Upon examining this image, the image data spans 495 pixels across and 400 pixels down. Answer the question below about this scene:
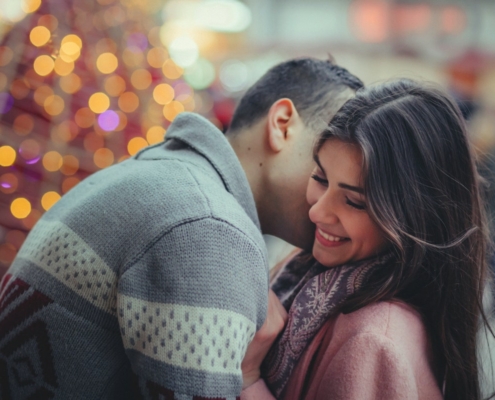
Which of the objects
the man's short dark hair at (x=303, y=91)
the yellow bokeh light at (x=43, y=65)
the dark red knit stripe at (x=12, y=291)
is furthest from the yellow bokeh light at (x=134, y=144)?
the dark red knit stripe at (x=12, y=291)

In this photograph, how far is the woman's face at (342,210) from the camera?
1022 millimetres

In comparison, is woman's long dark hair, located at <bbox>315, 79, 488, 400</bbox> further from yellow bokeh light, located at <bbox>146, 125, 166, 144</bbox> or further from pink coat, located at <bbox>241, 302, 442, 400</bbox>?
Answer: yellow bokeh light, located at <bbox>146, 125, 166, 144</bbox>

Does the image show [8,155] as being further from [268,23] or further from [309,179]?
[268,23]

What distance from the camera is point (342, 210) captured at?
1.04 metres

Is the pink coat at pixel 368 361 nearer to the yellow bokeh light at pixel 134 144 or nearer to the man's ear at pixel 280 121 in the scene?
the man's ear at pixel 280 121

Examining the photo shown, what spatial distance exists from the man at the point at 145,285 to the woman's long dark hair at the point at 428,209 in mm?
274

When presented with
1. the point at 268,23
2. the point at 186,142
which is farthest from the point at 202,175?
the point at 268,23

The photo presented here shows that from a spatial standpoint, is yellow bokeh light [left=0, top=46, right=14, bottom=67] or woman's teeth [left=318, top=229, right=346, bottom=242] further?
yellow bokeh light [left=0, top=46, right=14, bottom=67]

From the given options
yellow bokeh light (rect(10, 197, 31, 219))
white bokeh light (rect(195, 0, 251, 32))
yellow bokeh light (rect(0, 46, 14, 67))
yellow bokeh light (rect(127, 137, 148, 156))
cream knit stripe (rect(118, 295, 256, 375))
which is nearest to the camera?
cream knit stripe (rect(118, 295, 256, 375))

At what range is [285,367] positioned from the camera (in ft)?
3.49

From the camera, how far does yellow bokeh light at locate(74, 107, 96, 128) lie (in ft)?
5.12

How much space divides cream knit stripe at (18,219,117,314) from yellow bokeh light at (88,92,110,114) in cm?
74

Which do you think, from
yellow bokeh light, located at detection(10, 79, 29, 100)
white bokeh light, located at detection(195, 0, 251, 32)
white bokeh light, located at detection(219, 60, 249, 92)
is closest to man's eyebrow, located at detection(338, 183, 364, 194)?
yellow bokeh light, located at detection(10, 79, 29, 100)

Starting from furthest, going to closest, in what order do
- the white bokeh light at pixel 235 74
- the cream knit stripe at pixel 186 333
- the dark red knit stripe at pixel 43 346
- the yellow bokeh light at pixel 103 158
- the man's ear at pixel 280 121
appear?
the white bokeh light at pixel 235 74 → the yellow bokeh light at pixel 103 158 → the man's ear at pixel 280 121 → the dark red knit stripe at pixel 43 346 → the cream knit stripe at pixel 186 333
